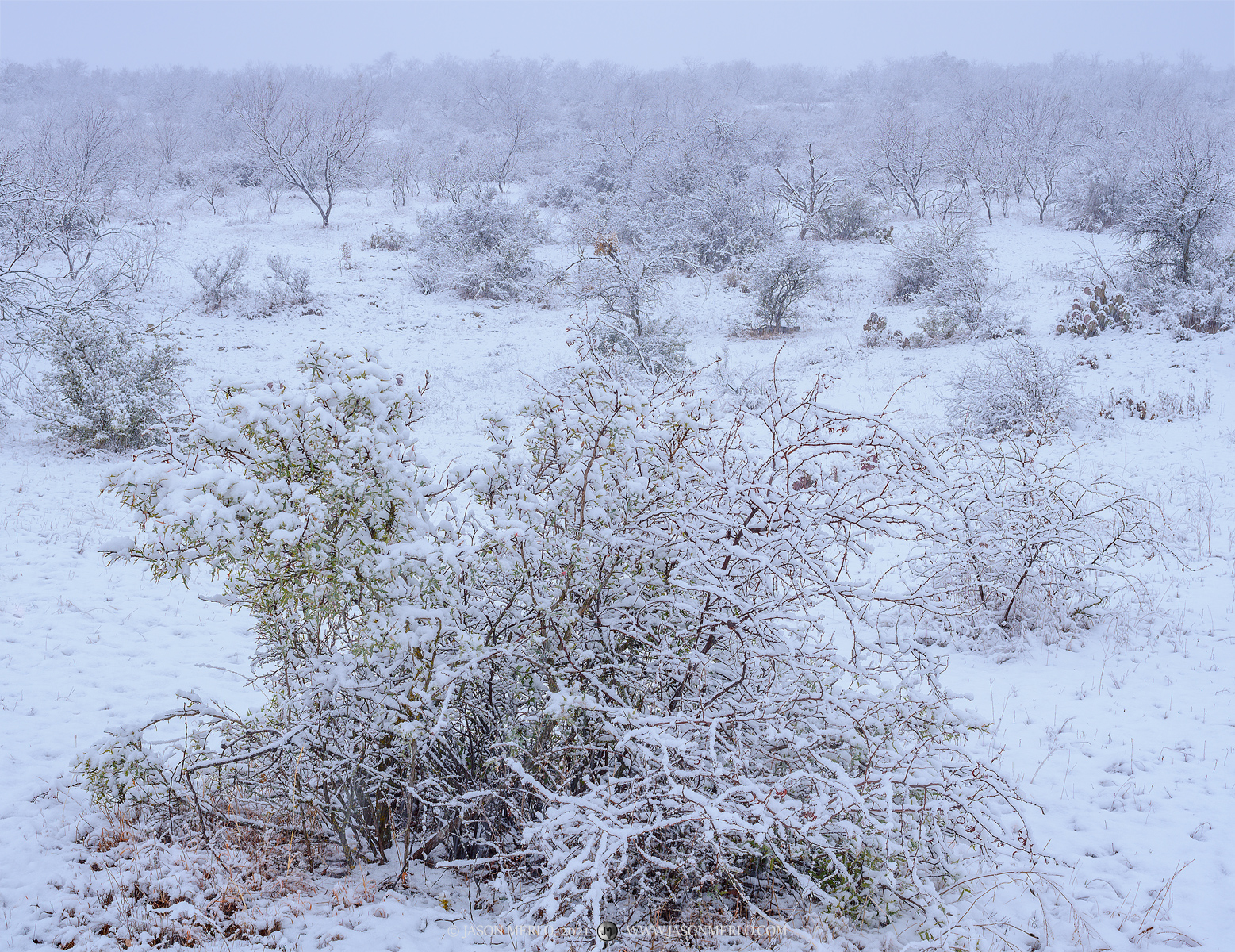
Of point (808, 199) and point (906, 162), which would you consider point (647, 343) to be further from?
point (906, 162)

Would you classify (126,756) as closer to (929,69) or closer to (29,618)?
(29,618)

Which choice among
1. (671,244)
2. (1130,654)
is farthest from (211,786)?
(671,244)

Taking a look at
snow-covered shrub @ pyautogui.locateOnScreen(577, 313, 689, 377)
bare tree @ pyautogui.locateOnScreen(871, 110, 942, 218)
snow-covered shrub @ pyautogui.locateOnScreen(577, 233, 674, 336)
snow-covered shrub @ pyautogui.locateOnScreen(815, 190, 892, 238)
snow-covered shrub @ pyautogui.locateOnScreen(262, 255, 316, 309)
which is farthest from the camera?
bare tree @ pyautogui.locateOnScreen(871, 110, 942, 218)

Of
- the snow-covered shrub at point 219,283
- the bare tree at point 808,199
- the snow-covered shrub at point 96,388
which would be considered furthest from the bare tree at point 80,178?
the bare tree at point 808,199

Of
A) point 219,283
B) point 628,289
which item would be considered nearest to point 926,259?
point 628,289

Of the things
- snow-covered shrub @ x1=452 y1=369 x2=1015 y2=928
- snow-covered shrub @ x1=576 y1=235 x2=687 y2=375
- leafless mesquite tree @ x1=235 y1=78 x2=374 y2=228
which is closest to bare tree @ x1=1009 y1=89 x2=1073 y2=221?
snow-covered shrub @ x1=576 y1=235 x2=687 y2=375

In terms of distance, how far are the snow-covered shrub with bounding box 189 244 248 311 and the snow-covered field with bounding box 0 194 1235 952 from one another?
4.48 ft

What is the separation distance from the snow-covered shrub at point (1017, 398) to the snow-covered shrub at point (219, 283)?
50.5ft

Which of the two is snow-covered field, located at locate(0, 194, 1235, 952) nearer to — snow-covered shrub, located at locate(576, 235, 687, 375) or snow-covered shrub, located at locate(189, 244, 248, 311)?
snow-covered shrub, located at locate(576, 235, 687, 375)

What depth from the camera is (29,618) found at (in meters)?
→ 5.86

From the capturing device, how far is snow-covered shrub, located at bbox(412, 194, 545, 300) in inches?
709

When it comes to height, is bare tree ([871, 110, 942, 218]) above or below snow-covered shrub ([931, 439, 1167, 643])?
above

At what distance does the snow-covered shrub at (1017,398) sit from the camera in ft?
33.2

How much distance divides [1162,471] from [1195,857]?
672cm
